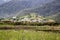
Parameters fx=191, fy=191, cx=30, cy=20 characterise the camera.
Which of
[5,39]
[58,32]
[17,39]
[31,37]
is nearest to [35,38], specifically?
[31,37]

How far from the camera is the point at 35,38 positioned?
19266 millimetres

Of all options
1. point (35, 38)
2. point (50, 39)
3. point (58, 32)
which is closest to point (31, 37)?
point (35, 38)

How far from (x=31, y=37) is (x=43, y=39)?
1549 mm

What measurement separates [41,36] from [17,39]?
2772mm

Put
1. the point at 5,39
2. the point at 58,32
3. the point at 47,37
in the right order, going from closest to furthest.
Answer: the point at 5,39 → the point at 47,37 → the point at 58,32

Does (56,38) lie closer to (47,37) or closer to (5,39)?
(47,37)

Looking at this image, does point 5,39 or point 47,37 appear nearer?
point 5,39

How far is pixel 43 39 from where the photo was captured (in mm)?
18688

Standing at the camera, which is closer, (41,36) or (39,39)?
(39,39)

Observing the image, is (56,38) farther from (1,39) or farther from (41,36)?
(1,39)

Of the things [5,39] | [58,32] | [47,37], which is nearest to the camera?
[5,39]

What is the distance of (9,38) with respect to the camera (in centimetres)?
1897

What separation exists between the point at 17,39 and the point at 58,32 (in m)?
6.59

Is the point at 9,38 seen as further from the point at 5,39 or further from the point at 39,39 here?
the point at 39,39
